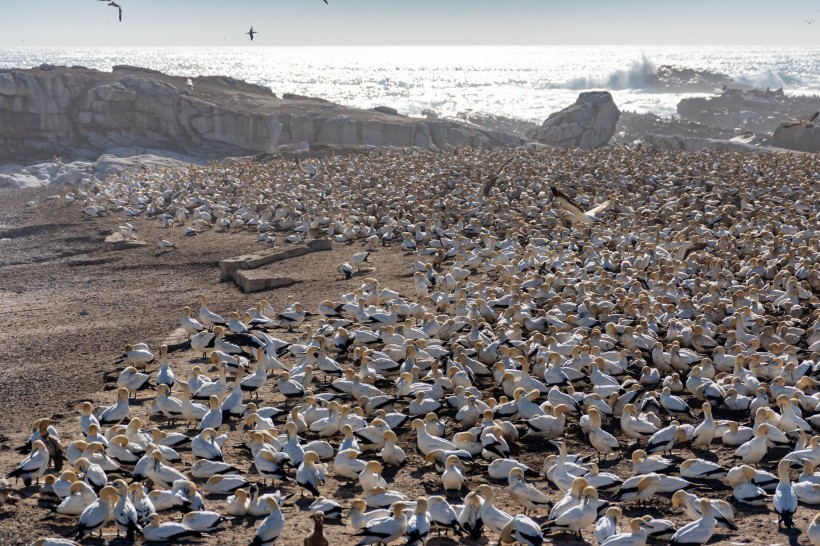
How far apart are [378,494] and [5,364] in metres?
8.30

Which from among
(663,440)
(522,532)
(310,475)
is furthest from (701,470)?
(310,475)

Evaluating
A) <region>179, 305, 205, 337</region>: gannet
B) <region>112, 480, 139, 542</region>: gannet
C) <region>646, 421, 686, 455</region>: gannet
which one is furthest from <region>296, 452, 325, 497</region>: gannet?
<region>179, 305, 205, 337</region>: gannet

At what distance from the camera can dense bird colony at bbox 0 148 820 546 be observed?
751cm

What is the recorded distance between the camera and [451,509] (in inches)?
288

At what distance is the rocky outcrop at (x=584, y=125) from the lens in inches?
1684

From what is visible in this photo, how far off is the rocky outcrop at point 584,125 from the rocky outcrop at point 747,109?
50.1 feet

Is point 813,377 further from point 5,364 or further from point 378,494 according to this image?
point 5,364

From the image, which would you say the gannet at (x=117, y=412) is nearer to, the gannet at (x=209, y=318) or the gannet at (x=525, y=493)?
the gannet at (x=209, y=318)

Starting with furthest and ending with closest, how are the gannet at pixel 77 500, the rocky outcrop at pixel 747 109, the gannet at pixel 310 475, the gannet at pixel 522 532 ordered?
the rocky outcrop at pixel 747 109
the gannet at pixel 310 475
the gannet at pixel 77 500
the gannet at pixel 522 532

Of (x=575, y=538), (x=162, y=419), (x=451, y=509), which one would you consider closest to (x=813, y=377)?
(x=575, y=538)

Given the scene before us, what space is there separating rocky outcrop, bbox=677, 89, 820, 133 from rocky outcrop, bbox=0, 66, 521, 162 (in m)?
23.6

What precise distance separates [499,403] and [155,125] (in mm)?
36651

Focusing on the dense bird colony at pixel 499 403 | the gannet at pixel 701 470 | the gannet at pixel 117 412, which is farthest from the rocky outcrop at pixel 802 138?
the gannet at pixel 117 412

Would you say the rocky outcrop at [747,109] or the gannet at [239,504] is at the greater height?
the rocky outcrop at [747,109]
